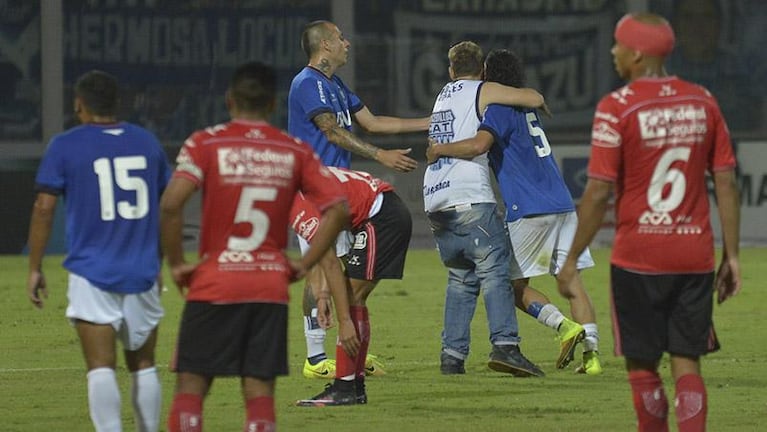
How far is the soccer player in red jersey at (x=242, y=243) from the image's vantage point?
6.55 m

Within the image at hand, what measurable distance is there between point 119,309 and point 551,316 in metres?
4.28

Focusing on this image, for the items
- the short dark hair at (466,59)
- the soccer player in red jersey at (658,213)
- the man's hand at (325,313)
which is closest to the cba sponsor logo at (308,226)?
the short dark hair at (466,59)

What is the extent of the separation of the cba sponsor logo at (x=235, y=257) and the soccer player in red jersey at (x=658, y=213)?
1.39 metres

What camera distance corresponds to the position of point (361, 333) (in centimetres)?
963

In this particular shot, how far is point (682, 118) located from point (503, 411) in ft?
8.91

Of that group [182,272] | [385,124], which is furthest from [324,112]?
[182,272]

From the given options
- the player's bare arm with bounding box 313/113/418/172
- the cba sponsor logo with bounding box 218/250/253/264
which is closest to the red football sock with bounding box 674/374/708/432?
the cba sponsor logo with bounding box 218/250/253/264

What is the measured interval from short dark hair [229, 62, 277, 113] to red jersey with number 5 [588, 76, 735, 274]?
1.36 meters

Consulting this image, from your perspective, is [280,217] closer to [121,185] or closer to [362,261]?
[121,185]

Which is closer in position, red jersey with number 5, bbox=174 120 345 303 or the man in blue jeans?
red jersey with number 5, bbox=174 120 345 303

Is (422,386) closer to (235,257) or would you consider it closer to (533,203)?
(533,203)

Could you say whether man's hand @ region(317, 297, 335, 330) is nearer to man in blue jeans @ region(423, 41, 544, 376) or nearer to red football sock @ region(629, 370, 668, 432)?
red football sock @ region(629, 370, 668, 432)

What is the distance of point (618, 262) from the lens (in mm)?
7242

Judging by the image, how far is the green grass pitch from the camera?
8930mm
